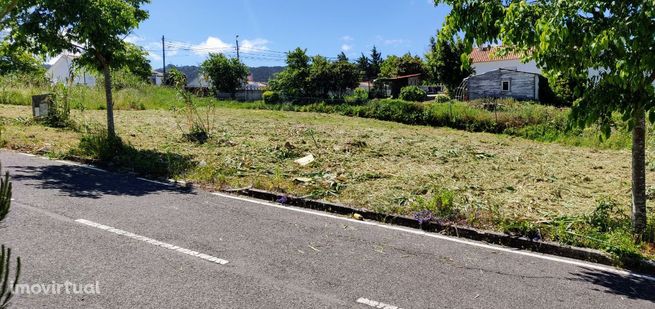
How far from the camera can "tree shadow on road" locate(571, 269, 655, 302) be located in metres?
4.71

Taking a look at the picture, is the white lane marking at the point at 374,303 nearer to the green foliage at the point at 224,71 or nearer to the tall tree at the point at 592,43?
the tall tree at the point at 592,43

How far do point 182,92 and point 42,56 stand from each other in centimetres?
368

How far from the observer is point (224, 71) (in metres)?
41.0

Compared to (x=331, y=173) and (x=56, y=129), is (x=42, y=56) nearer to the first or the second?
(x=56, y=129)

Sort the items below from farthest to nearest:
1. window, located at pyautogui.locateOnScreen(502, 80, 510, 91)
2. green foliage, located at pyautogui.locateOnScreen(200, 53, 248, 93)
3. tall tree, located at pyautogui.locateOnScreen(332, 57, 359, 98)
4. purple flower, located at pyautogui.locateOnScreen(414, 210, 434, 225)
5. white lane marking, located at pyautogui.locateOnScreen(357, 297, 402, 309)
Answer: green foliage, located at pyautogui.locateOnScreen(200, 53, 248, 93), window, located at pyautogui.locateOnScreen(502, 80, 510, 91), tall tree, located at pyautogui.locateOnScreen(332, 57, 359, 98), purple flower, located at pyautogui.locateOnScreen(414, 210, 434, 225), white lane marking, located at pyautogui.locateOnScreen(357, 297, 402, 309)

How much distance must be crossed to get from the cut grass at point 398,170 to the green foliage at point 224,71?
2550 cm

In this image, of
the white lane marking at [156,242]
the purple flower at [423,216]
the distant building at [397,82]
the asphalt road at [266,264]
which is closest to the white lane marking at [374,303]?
the asphalt road at [266,264]

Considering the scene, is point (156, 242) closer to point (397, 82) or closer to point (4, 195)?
point (4, 195)

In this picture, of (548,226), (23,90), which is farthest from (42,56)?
(23,90)

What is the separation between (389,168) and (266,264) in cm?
583

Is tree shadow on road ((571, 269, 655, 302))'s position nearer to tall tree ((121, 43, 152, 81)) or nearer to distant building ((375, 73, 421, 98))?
tall tree ((121, 43, 152, 81))

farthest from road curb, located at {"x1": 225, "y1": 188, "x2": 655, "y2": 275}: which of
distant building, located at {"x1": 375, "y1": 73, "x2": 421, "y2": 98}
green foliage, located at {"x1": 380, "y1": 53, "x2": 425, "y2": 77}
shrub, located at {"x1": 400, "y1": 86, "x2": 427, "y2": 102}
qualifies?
green foliage, located at {"x1": 380, "y1": 53, "x2": 425, "y2": 77}

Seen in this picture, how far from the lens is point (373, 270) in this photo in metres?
5.06

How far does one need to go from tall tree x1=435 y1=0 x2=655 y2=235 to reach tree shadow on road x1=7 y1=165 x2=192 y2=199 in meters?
5.65
